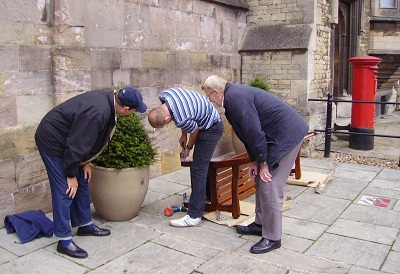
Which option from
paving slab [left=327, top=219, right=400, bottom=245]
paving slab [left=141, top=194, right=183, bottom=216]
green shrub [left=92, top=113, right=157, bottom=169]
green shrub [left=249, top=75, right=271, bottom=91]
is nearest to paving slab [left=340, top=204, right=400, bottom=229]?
paving slab [left=327, top=219, right=400, bottom=245]

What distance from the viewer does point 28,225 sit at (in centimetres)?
451

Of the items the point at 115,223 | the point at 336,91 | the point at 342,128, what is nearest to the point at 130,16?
the point at 115,223

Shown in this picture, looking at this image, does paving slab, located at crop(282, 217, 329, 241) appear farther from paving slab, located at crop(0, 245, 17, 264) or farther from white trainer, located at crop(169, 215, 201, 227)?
paving slab, located at crop(0, 245, 17, 264)

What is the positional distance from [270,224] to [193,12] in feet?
14.5

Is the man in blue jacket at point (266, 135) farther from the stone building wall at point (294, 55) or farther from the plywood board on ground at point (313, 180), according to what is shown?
the stone building wall at point (294, 55)

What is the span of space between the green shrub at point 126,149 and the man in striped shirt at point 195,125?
45cm

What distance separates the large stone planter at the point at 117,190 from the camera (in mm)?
4730

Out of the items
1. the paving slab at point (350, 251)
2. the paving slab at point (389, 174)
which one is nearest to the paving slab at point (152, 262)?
the paving slab at point (350, 251)

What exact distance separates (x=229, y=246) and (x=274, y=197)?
650mm

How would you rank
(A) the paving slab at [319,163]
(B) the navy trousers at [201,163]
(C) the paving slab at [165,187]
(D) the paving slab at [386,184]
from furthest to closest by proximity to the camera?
1. (A) the paving slab at [319,163]
2. (D) the paving slab at [386,184]
3. (C) the paving slab at [165,187]
4. (B) the navy trousers at [201,163]

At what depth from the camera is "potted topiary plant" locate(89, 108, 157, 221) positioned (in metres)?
4.72

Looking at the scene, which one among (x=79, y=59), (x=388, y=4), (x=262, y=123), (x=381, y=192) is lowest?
(x=381, y=192)

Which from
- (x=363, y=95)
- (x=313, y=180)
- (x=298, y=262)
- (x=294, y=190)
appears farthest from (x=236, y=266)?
(x=363, y=95)

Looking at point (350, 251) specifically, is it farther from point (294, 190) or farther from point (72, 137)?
point (72, 137)
